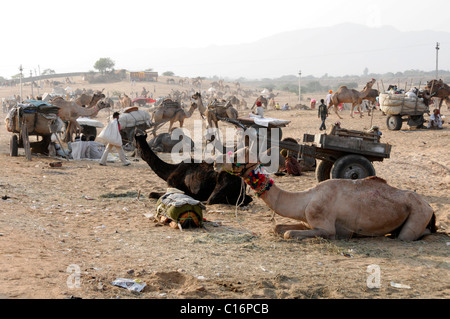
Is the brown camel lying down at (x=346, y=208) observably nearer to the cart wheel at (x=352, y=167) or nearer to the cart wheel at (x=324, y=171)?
the cart wheel at (x=352, y=167)

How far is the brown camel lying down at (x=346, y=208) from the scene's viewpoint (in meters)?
7.22

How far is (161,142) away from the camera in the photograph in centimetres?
1917

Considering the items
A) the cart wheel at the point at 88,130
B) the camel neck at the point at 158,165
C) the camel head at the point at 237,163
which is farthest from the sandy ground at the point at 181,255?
the cart wheel at the point at 88,130

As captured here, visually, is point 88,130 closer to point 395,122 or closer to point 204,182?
point 204,182

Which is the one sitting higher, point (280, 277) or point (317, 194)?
point (317, 194)

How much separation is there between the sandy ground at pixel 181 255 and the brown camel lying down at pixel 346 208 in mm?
168

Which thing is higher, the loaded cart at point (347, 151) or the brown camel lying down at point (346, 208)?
the loaded cart at point (347, 151)

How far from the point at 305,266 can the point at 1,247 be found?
3.60m

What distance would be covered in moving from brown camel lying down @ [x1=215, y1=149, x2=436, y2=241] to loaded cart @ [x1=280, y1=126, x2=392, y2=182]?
3495 mm

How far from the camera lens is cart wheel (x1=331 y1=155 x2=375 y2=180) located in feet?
35.7

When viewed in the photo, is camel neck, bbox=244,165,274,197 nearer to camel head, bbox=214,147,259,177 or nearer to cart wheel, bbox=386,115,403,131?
camel head, bbox=214,147,259,177

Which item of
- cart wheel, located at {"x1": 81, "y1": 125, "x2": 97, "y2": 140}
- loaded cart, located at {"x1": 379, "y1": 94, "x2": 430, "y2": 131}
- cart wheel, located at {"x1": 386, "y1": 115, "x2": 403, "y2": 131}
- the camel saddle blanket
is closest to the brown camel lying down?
the camel saddle blanket
